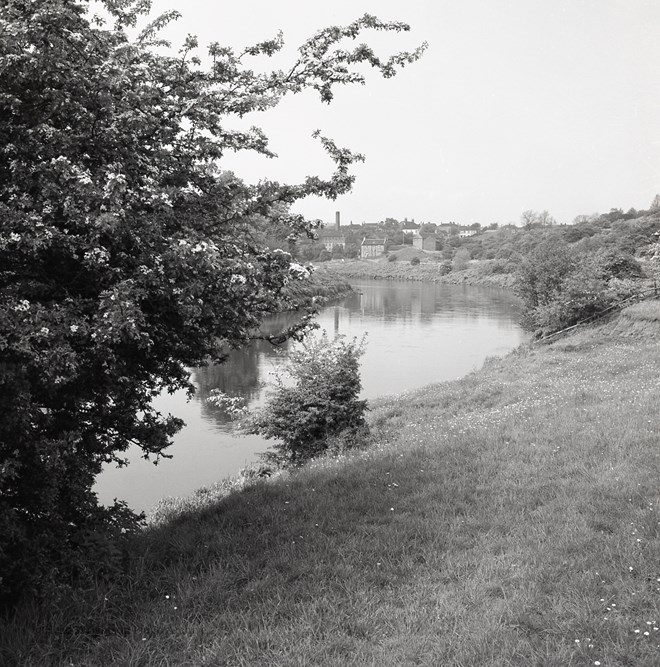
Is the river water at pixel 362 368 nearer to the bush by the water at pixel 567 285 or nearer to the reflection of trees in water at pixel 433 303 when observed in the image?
the reflection of trees in water at pixel 433 303

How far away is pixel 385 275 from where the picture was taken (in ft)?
393

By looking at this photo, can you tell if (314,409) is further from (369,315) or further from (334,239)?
(334,239)

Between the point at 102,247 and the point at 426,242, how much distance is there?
18268cm

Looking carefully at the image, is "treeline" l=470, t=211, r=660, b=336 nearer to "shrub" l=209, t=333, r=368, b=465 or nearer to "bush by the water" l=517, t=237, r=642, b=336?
"bush by the water" l=517, t=237, r=642, b=336

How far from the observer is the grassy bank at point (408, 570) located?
3914 mm

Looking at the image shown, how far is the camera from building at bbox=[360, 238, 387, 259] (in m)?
168

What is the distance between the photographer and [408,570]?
496 cm

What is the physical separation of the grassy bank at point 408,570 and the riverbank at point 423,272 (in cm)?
6839

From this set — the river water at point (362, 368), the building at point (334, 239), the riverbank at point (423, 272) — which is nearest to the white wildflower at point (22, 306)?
the river water at point (362, 368)

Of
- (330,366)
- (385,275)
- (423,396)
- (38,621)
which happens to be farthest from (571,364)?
(385,275)

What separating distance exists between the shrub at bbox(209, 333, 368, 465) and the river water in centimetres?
216

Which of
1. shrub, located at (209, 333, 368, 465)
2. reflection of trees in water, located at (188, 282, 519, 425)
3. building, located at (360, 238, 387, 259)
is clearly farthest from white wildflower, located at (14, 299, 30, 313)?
building, located at (360, 238, 387, 259)

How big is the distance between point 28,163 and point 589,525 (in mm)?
5986

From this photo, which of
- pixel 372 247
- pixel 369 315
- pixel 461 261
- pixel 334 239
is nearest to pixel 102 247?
pixel 369 315
